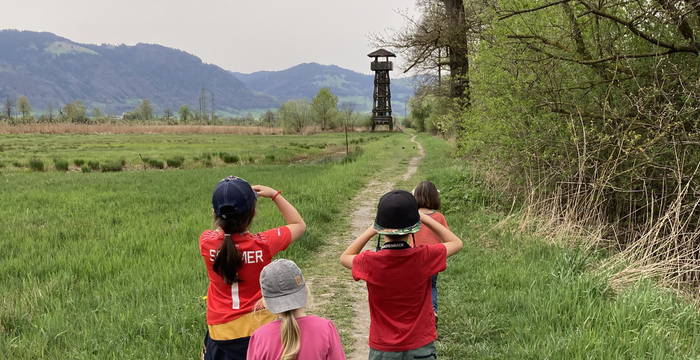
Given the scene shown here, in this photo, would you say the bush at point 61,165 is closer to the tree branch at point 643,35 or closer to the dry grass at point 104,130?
the tree branch at point 643,35

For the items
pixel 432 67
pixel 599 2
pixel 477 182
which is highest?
pixel 432 67

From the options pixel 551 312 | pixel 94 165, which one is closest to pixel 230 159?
pixel 94 165

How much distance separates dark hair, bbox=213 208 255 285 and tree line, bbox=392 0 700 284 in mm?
5240

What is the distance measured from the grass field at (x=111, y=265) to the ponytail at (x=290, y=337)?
2588 mm

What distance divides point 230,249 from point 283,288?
64 cm

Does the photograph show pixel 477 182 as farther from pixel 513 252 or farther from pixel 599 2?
pixel 599 2

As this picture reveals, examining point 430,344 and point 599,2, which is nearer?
point 430,344

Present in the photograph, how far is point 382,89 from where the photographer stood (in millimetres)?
80625

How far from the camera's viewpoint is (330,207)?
1165 centimetres

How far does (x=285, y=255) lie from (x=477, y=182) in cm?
709

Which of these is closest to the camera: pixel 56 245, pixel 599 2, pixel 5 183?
pixel 599 2

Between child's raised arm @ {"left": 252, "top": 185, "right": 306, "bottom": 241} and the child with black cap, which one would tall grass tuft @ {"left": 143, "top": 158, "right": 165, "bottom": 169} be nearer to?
child's raised arm @ {"left": 252, "top": 185, "right": 306, "bottom": 241}

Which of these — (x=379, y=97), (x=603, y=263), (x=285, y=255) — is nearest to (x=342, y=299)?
(x=285, y=255)

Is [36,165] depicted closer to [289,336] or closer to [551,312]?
[551,312]
